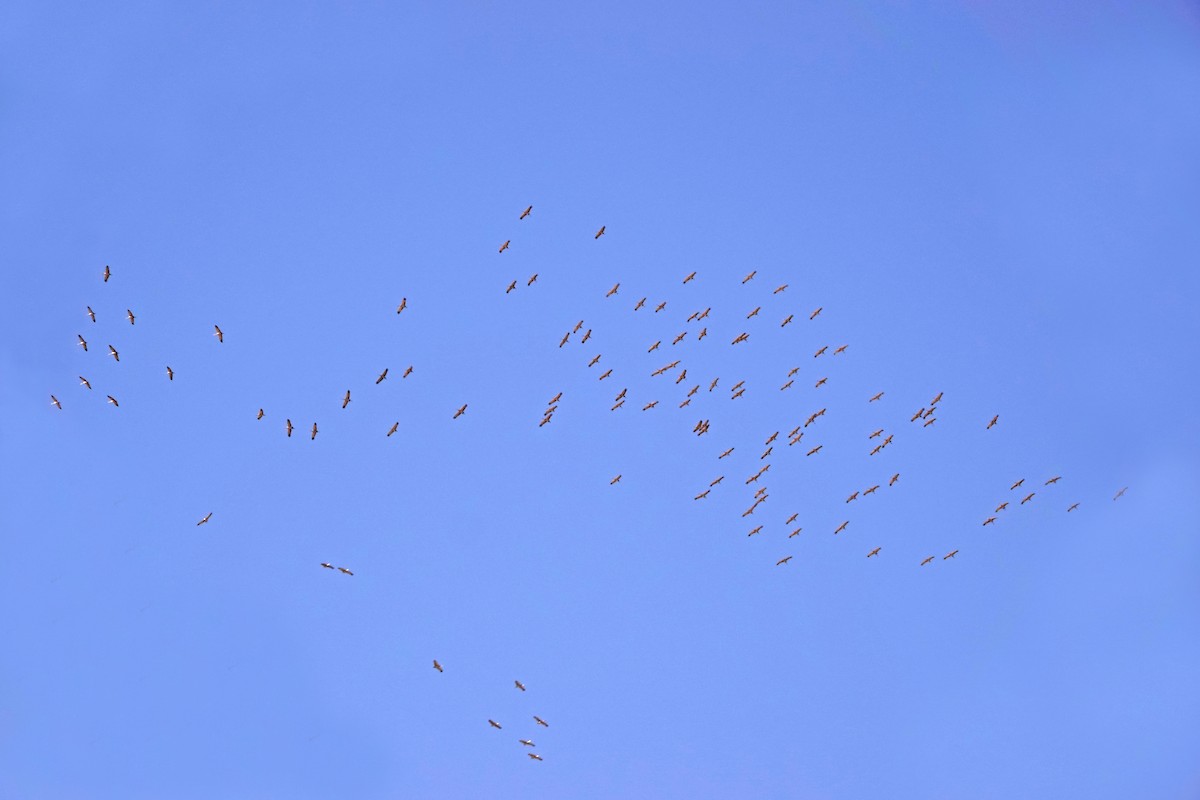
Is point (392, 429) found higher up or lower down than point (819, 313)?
lower down

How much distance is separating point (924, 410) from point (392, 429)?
36941 mm

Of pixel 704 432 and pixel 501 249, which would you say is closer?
pixel 501 249

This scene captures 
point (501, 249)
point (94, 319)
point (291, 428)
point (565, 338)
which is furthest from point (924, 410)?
point (94, 319)

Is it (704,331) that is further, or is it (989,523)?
(989,523)

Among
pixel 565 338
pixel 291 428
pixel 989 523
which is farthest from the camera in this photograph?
pixel 989 523

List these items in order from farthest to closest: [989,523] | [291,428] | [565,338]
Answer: [989,523], [565,338], [291,428]

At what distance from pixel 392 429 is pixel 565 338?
508 inches


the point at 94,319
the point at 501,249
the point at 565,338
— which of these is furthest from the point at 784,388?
the point at 94,319

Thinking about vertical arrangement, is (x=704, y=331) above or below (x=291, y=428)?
above

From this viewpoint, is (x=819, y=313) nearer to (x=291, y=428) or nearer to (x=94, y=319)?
(x=291, y=428)

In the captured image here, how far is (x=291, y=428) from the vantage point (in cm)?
8488

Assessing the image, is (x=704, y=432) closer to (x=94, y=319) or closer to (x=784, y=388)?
(x=784, y=388)

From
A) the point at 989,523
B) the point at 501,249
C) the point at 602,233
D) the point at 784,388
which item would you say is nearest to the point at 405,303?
the point at 501,249

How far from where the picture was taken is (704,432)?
92750 millimetres
